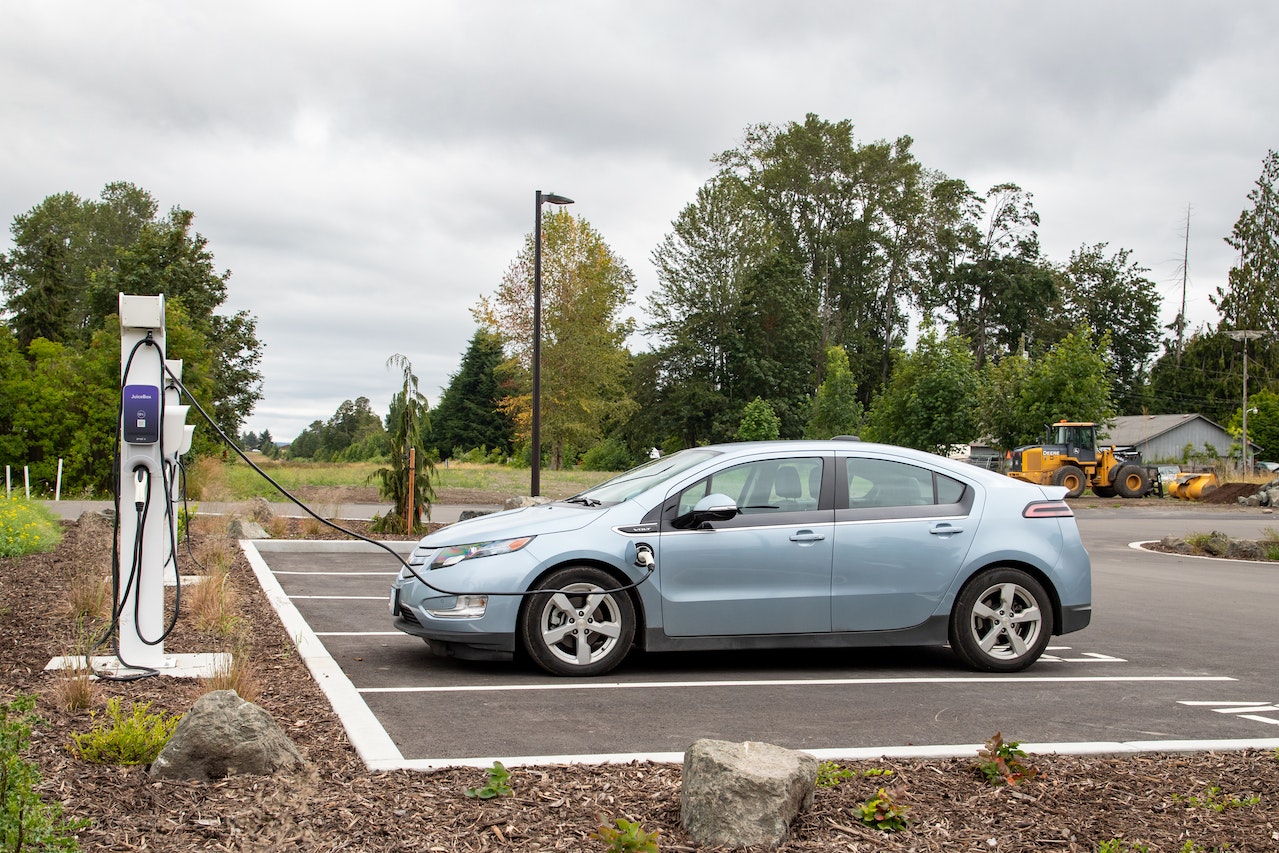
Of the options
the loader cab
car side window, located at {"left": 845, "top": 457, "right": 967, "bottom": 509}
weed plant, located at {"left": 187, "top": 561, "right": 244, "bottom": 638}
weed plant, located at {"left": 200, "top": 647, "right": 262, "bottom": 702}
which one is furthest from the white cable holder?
the loader cab

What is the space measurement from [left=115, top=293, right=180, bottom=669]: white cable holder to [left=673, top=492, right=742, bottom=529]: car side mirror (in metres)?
3.17

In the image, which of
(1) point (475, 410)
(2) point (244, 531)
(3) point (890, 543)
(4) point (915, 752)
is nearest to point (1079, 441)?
(2) point (244, 531)

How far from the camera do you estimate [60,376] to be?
102ft

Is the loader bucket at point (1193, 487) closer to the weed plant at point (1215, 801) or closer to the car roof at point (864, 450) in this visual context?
the car roof at point (864, 450)

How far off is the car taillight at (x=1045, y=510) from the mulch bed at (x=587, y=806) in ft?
9.20

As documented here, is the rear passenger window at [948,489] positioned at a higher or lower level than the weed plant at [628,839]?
higher

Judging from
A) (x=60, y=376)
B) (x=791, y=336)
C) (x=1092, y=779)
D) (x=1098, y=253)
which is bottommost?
(x=1092, y=779)

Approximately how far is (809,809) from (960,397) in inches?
2210

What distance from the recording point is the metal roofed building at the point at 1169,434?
74.4 metres

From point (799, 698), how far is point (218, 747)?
349 cm

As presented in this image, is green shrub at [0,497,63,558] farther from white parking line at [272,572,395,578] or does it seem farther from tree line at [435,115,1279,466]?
tree line at [435,115,1279,466]

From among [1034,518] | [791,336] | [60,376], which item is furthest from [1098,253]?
[1034,518]

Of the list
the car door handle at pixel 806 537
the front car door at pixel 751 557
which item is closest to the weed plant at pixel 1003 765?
the front car door at pixel 751 557

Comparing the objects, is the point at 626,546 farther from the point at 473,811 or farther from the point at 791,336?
the point at 791,336
